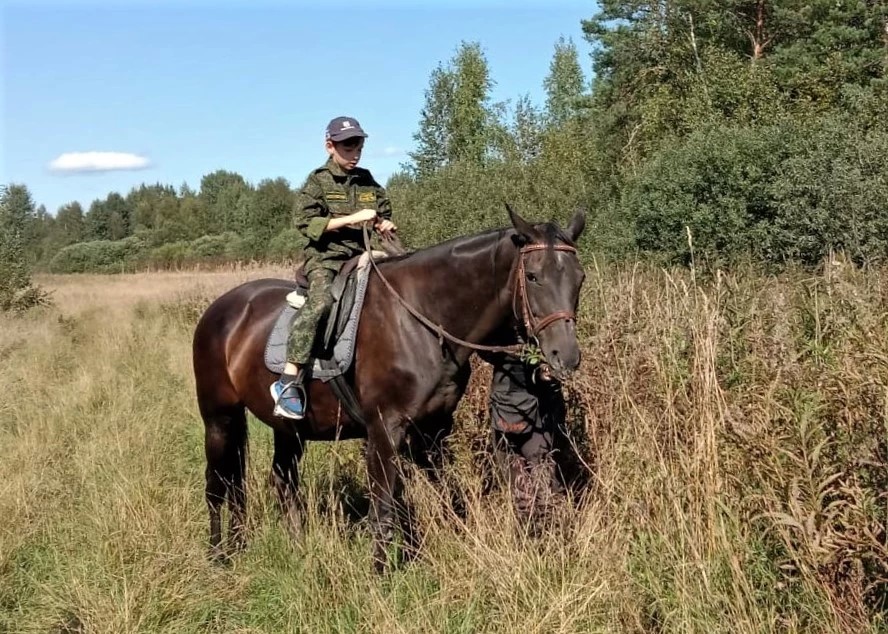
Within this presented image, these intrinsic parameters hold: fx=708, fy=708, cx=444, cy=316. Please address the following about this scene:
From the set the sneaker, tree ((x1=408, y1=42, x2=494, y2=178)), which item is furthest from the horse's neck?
tree ((x1=408, y1=42, x2=494, y2=178))

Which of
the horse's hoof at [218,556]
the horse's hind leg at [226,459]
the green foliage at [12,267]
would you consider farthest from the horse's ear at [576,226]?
the green foliage at [12,267]

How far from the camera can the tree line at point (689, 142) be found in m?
15.3

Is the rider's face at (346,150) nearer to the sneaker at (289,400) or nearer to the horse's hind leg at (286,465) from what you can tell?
the sneaker at (289,400)

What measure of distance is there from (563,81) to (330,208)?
2015 inches

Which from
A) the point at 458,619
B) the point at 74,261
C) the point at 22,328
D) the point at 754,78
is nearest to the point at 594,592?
the point at 458,619

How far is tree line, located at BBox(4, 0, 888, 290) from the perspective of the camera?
15.3 metres

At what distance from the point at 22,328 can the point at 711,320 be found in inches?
618

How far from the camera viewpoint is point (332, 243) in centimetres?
474

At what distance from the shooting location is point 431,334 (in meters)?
4.19

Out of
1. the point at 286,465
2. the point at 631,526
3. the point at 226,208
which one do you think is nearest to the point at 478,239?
the point at 631,526

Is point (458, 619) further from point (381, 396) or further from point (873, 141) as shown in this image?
point (873, 141)

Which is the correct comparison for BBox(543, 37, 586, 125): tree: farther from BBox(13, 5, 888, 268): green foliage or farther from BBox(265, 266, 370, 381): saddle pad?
BBox(265, 266, 370, 381): saddle pad

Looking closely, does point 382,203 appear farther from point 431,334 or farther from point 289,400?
point 289,400

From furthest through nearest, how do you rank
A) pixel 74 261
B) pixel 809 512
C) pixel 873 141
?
pixel 74 261
pixel 873 141
pixel 809 512
